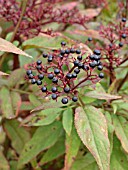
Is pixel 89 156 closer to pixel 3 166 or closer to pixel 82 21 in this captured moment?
pixel 3 166

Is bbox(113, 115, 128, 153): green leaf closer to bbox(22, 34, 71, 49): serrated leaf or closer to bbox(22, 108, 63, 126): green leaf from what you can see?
bbox(22, 108, 63, 126): green leaf

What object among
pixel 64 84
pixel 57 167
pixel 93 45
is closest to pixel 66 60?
pixel 64 84

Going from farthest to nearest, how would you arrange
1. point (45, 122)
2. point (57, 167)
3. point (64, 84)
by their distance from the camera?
point (57, 167)
point (45, 122)
point (64, 84)

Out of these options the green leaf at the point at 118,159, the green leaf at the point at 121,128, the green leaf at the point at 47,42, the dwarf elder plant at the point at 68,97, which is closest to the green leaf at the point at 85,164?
the dwarf elder plant at the point at 68,97

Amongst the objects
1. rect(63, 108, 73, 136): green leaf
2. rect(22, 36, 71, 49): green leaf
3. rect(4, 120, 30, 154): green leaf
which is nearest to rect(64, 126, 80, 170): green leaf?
rect(63, 108, 73, 136): green leaf

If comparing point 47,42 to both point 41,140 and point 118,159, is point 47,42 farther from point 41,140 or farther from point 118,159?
point 118,159

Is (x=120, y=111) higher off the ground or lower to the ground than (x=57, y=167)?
higher

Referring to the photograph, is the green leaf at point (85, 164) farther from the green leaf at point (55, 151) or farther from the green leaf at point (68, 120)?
the green leaf at point (68, 120)
